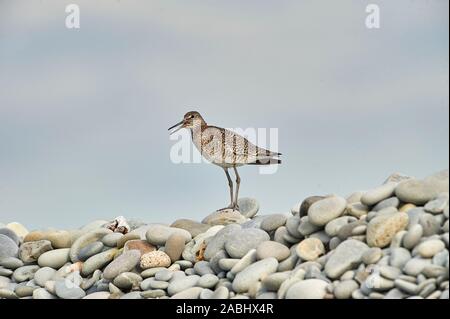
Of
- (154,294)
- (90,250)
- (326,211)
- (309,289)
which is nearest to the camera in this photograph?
(309,289)

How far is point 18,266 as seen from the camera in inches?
171

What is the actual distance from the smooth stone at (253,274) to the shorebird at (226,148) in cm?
94

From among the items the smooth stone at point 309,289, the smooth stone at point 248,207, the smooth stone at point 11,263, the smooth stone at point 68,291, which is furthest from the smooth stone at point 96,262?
the smooth stone at point 309,289

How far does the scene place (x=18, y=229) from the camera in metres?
4.73

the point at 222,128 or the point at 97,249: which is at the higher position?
the point at 222,128

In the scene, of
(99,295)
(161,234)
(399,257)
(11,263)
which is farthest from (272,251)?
(11,263)

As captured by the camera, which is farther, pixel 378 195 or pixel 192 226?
pixel 192 226

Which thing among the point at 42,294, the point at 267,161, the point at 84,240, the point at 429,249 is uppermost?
the point at 267,161

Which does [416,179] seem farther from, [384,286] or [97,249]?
[97,249]

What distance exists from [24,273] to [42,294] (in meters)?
0.34

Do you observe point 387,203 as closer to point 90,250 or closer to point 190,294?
point 190,294

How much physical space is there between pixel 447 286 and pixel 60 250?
209 cm

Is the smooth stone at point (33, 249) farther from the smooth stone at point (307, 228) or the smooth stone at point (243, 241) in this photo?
the smooth stone at point (307, 228)
